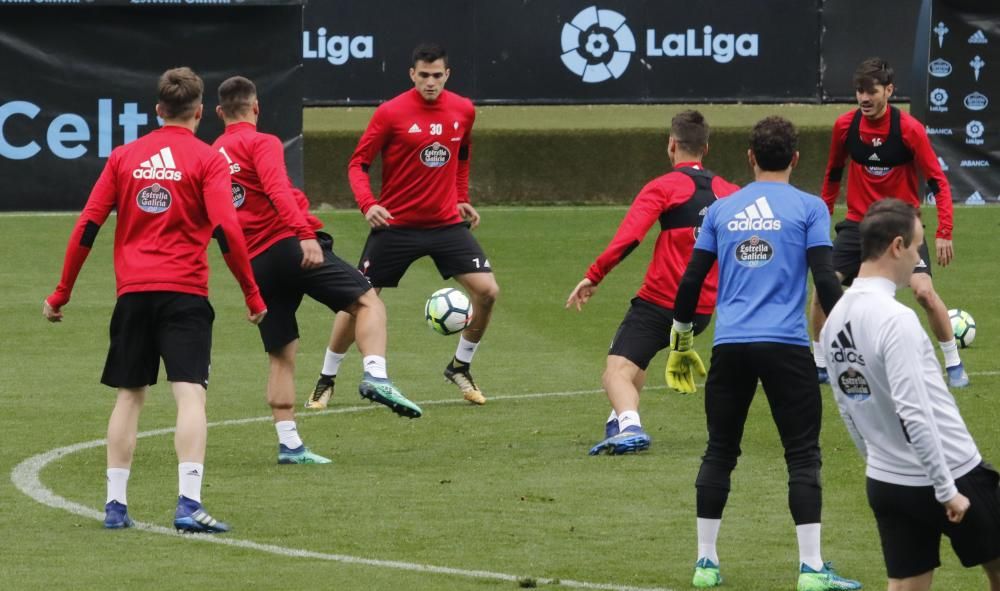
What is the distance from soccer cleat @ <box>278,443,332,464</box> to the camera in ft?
34.5

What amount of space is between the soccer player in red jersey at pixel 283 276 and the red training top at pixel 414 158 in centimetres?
195

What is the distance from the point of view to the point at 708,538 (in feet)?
25.4

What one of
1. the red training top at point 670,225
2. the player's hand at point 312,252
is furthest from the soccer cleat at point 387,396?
the red training top at point 670,225

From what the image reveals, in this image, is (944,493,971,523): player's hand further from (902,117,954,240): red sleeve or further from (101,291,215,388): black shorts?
(902,117,954,240): red sleeve

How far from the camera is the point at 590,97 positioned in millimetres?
24562

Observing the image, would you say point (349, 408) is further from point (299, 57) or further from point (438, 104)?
point (299, 57)

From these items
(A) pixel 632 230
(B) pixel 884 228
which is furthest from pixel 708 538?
(A) pixel 632 230

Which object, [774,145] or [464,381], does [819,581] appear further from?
[464,381]

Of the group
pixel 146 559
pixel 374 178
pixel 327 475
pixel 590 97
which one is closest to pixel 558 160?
pixel 590 97

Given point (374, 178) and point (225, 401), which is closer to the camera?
point (225, 401)

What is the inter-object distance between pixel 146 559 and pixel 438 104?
18.3 ft

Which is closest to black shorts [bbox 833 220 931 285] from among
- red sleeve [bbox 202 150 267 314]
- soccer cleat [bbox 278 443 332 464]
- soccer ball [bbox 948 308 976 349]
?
soccer ball [bbox 948 308 976 349]

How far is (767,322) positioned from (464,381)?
542 cm

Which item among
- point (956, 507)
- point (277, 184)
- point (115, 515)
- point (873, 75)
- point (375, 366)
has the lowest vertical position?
point (115, 515)
